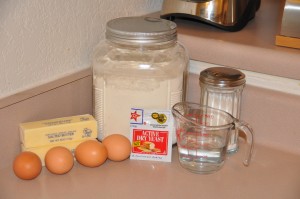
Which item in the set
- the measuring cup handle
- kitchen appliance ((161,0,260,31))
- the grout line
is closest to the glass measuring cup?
the measuring cup handle

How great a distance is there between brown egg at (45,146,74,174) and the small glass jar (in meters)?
0.26

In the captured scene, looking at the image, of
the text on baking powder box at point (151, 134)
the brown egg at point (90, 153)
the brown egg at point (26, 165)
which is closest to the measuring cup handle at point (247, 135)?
the text on baking powder box at point (151, 134)

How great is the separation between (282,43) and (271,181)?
253 millimetres

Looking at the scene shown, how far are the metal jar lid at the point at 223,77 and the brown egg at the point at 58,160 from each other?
0.27 meters

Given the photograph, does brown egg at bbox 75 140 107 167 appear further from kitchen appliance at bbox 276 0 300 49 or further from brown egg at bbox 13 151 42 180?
kitchen appliance at bbox 276 0 300 49

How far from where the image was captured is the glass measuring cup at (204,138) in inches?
30.7

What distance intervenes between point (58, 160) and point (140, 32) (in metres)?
0.25

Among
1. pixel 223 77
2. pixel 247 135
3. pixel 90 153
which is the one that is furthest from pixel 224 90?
pixel 90 153

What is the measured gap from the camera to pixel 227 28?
0.96 meters

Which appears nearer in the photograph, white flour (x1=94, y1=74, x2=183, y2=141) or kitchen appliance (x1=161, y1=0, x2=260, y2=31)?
white flour (x1=94, y1=74, x2=183, y2=141)

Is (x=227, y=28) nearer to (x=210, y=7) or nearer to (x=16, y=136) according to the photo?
(x=210, y=7)

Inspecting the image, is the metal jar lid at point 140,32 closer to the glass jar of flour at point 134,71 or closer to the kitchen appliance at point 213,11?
the glass jar of flour at point 134,71

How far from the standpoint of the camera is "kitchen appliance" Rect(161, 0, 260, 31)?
947 millimetres

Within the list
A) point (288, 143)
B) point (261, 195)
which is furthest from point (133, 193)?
point (288, 143)
